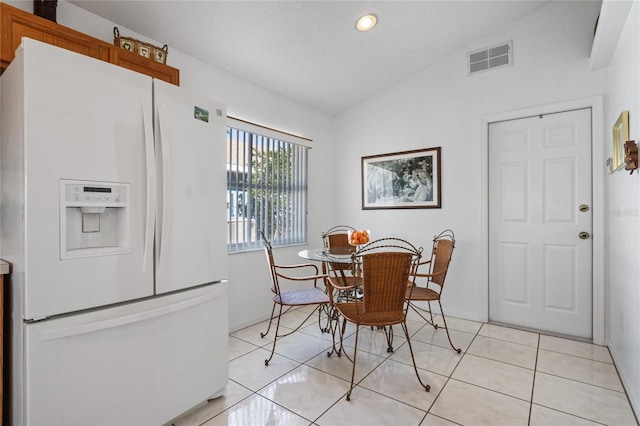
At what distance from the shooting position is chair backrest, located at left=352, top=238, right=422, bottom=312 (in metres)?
2.08

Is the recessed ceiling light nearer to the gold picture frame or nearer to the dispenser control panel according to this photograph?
A: the gold picture frame

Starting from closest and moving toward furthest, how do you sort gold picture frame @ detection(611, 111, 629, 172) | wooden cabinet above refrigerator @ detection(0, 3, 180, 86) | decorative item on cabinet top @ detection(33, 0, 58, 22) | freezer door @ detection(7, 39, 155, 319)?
freezer door @ detection(7, 39, 155, 319) → wooden cabinet above refrigerator @ detection(0, 3, 180, 86) → decorative item on cabinet top @ detection(33, 0, 58, 22) → gold picture frame @ detection(611, 111, 629, 172)

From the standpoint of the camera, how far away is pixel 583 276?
299cm

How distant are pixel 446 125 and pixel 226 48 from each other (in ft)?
8.16

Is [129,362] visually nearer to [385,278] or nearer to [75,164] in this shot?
[75,164]

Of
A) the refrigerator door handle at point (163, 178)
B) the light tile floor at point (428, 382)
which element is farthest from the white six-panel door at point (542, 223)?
the refrigerator door handle at point (163, 178)

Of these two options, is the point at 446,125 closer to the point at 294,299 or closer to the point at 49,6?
the point at 294,299

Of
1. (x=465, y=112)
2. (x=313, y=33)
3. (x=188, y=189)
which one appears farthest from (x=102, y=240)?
(x=465, y=112)

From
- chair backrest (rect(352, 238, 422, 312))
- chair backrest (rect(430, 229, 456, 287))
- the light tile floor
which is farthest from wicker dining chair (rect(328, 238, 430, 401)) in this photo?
chair backrest (rect(430, 229, 456, 287))

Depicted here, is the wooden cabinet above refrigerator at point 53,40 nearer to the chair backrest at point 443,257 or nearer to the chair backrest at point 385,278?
the chair backrest at point 385,278

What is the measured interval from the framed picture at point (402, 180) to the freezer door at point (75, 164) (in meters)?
3.03

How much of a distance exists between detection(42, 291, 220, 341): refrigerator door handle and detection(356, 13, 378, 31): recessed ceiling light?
8.50ft

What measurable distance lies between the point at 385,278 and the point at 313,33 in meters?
2.26

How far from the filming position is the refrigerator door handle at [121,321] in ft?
4.56
